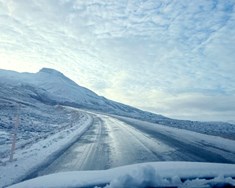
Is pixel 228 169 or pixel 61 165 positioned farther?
pixel 61 165

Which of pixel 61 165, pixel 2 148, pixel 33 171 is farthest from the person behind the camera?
pixel 2 148

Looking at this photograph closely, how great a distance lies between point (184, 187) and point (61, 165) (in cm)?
597

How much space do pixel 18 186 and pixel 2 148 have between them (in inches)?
414

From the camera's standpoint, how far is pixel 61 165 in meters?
9.41

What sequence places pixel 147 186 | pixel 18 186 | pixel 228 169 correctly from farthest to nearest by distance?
pixel 228 169
pixel 18 186
pixel 147 186

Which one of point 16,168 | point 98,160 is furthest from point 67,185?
point 98,160

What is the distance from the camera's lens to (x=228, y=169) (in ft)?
17.3

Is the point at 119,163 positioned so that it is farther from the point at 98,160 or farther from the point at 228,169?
the point at 228,169

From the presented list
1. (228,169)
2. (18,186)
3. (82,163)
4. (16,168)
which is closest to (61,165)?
(82,163)

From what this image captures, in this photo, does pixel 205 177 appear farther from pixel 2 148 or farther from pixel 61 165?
pixel 2 148

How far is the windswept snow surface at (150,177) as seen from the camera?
408 cm

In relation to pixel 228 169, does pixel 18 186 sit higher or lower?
lower

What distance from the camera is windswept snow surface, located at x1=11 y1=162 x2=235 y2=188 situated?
4082 mm

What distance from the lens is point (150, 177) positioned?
4.12 metres
